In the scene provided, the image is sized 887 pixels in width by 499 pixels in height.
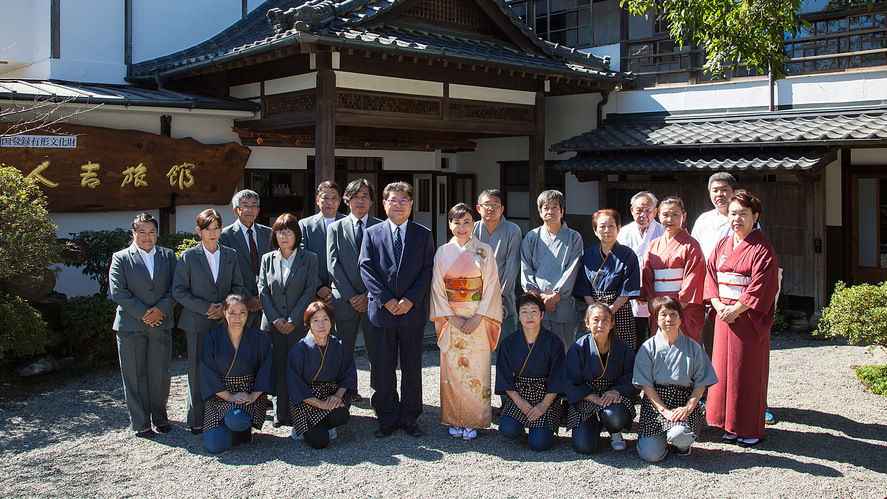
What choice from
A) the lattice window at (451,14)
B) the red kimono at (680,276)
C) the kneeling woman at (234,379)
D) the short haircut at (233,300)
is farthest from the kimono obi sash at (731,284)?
the lattice window at (451,14)

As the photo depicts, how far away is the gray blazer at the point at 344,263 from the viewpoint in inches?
235

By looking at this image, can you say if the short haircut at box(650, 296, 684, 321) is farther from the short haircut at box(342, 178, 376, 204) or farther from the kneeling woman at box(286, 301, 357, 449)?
the short haircut at box(342, 178, 376, 204)

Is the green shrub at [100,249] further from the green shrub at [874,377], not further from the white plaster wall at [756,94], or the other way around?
the green shrub at [874,377]

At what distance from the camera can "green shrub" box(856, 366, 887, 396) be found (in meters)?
6.68

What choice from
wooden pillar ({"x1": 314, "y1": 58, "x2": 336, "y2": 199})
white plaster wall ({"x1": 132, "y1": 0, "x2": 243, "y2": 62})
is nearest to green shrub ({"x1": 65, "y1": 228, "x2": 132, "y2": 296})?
wooden pillar ({"x1": 314, "y1": 58, "x2": 336, "y2": 199})

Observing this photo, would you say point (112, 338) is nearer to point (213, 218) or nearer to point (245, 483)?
point (213, 218)

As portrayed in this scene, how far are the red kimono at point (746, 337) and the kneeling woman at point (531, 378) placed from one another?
1219 mm

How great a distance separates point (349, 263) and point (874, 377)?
5003 millimetres

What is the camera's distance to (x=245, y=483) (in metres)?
4.64

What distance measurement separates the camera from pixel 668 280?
5.82 meters

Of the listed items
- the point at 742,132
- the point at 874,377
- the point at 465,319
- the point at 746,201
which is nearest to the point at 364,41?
the point at 465,319

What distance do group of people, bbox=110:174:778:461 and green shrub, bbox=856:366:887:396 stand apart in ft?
6.45

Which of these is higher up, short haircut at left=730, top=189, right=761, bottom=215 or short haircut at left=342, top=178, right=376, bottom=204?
short haircut at left=342, top=178, right=376, bottom=204

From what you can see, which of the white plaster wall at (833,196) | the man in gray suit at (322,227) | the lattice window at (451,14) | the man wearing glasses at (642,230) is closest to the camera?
the man wearing glasses at (642,230)
